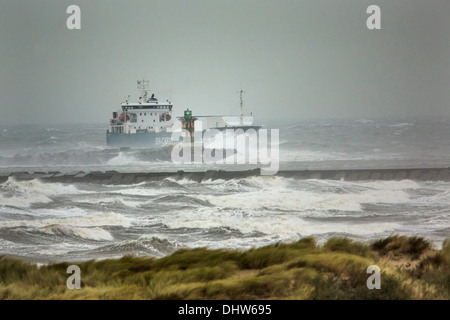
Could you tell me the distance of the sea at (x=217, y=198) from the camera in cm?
723

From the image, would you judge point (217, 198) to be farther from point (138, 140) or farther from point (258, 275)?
point (258, 275)

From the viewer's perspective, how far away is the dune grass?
442 centimetres

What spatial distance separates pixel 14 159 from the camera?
347 inches

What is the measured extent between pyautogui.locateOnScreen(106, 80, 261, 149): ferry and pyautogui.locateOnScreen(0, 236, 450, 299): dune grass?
Result: 3050mm

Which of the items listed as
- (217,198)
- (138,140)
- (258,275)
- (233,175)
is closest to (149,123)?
(138,140)

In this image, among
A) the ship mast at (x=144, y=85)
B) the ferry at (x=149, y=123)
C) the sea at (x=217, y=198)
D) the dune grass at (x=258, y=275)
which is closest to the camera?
the dune grass at (x=258, y=275)

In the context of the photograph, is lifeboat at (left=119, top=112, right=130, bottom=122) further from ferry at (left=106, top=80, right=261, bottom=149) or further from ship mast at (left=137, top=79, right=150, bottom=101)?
ship mast at (left=137, top=79, right=150, bottom=101)

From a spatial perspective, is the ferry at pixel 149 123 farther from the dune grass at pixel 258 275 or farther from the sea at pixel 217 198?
the dune grass at pixel 258 275

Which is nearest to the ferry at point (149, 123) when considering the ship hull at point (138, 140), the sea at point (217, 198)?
the ship hull at point (138, 140)

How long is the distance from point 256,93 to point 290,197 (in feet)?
4.85

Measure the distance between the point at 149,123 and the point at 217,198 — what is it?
1.50 m

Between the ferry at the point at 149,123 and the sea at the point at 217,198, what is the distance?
0.68ft
